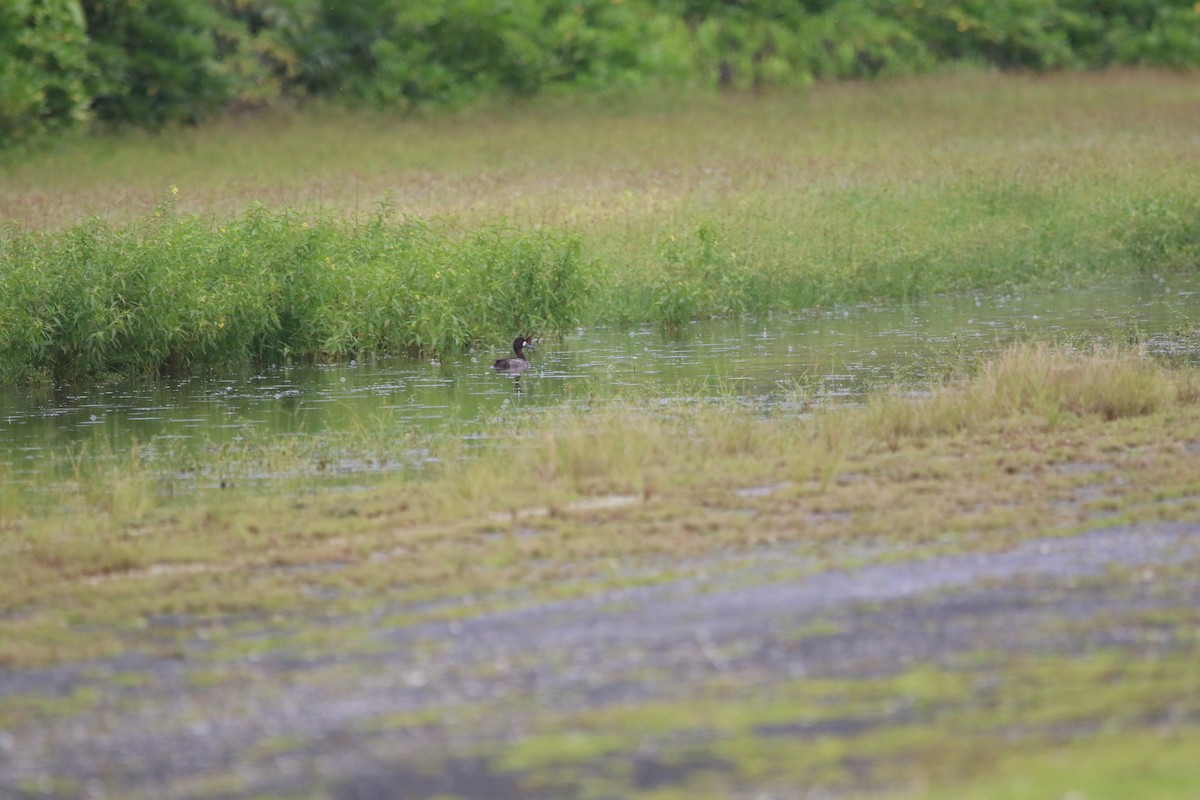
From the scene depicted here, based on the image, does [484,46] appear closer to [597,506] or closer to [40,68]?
[40,68]

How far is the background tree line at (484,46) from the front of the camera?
3650 cm

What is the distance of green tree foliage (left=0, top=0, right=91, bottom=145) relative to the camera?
33.8 metres

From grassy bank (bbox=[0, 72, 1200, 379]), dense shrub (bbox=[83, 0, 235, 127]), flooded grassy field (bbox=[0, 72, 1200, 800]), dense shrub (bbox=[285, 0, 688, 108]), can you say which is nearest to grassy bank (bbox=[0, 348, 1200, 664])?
flooded grassy field (bbox=[0, 72, 1200, 800])

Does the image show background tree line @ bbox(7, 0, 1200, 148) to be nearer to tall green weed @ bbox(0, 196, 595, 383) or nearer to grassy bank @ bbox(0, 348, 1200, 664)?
tall green weed @ bbox(0, 196, 595, 383)

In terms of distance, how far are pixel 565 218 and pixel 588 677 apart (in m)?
16.7

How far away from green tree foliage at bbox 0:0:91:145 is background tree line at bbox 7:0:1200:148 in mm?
41

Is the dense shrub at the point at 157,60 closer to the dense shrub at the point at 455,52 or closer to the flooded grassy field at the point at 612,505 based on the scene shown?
the dense shrub at the point at 455,52

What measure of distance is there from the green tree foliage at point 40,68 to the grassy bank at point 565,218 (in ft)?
3.71

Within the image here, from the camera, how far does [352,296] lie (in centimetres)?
1884

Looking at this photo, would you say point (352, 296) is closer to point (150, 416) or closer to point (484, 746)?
point (150, 416)

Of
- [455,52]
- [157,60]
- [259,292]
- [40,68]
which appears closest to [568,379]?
[259,292]

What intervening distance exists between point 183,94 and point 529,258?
21.3 metres

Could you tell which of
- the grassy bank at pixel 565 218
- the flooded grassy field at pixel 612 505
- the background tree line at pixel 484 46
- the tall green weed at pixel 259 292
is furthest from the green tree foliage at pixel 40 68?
the tall green weed at pixel 259 292

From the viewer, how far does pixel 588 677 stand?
7945 mm
